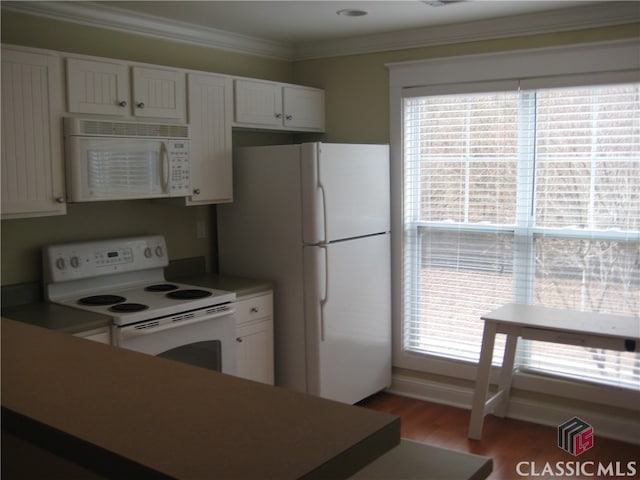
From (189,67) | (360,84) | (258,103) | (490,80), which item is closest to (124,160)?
(189,67)

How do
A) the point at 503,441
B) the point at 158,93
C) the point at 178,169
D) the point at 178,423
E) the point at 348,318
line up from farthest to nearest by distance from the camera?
the point at 348,318
the point at 503,441
the point at 178,169
the point at 158,93
the point at 178,423

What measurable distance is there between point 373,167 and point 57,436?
3.19m

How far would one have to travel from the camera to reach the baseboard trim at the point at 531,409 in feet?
11.8

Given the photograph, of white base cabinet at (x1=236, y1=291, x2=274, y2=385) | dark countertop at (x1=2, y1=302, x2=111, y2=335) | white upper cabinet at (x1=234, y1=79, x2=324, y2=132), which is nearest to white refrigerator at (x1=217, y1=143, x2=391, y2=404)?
white base cabinet at (x1=236, y1=291, x2=274, y2=385)

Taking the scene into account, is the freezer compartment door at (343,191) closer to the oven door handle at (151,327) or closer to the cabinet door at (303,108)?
the cabinet door at (303,108)

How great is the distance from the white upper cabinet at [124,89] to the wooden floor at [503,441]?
2200mm

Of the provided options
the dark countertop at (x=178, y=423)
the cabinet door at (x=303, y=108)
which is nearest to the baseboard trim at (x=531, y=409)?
the cabinet door at (x=303, y=108)

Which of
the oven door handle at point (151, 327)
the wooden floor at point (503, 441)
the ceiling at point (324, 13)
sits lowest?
the wooden floor at point (503, 441)

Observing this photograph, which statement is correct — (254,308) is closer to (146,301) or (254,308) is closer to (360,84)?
(146,301)

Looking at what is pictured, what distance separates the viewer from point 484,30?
381 cm

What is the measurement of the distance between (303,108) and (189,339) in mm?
1808

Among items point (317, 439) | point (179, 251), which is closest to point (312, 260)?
point (179, 251)

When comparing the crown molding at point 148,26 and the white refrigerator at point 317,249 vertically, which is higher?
the crown molding at point 148,26

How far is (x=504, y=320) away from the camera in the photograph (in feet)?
11.2
